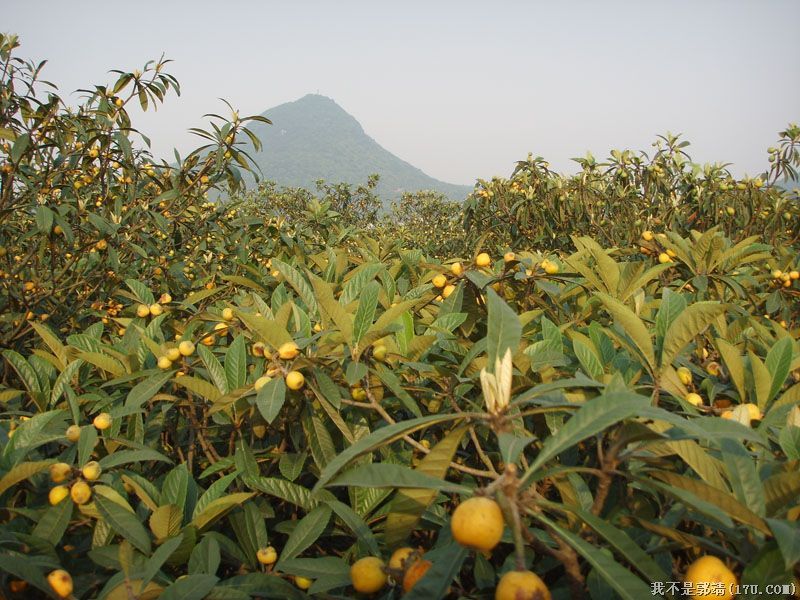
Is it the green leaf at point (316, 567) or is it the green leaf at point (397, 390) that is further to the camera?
the green leaf at point (397, 390)

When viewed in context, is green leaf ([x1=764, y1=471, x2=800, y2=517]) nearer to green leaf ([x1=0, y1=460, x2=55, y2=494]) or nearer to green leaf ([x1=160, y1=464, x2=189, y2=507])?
green leaf ([x1=160, y1=464, x2=189, y2=507])

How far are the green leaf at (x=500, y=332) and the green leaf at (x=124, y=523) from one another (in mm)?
751

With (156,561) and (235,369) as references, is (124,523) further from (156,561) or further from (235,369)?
(235,369)

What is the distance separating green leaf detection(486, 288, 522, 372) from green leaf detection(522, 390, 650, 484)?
20 cm

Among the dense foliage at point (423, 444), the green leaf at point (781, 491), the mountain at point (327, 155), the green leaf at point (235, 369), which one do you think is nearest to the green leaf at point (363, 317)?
the dense foliage at point (423, 444)

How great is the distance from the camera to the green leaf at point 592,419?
2.10ft

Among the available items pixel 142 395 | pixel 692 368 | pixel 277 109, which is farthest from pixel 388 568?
pixel 277 109

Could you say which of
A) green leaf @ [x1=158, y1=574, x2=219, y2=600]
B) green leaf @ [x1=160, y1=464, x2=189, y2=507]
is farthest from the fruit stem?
green leaf @ [x1=160, y1=464, x2=189, y2=507]

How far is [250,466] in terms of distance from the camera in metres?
1.17

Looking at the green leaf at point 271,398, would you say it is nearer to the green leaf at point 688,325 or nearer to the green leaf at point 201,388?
the green leaf at point 201,388

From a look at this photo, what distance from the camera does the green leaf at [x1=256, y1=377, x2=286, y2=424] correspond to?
37.1 inches

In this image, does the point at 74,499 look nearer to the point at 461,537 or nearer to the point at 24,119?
the point at 461,537

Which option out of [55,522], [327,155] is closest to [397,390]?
[55,522]

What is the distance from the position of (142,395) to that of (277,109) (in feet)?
711
